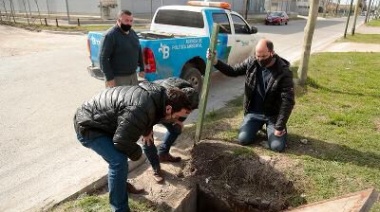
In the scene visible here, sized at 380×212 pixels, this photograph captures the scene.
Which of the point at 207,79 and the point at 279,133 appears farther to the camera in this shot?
the point at 279,133

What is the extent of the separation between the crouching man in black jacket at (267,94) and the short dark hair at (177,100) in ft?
5.27

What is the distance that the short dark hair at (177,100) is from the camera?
2803 mm

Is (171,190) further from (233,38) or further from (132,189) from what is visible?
(233,38)

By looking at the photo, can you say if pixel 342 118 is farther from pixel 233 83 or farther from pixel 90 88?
pixel 90 88

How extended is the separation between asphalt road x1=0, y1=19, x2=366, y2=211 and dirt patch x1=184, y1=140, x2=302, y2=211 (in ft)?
4.01

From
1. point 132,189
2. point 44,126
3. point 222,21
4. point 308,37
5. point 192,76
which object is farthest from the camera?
point 222,21

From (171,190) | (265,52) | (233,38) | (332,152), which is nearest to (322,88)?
(233,38)

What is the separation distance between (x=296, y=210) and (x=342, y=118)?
2841 millimetres

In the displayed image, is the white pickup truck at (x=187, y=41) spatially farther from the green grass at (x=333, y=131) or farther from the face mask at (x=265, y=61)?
the face mask at (x=265, y=61)

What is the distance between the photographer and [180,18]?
7.89 metres

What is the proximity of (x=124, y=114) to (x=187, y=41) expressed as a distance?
408 cm

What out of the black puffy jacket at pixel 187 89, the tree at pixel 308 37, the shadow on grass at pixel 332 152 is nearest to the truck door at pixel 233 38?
the tree at pixel 308 37

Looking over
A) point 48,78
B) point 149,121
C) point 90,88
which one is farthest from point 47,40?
point 149,121

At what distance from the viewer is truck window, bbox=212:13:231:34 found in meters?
7.78
